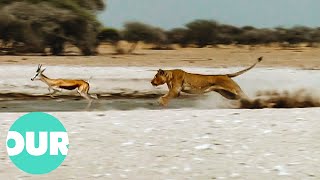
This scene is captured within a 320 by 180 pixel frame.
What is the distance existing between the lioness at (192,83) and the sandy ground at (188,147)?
8.30 ft

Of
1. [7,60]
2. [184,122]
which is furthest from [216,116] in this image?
[7,60]

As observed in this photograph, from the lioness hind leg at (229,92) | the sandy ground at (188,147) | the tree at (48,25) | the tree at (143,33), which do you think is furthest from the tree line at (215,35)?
the sandy ground at (188,147)

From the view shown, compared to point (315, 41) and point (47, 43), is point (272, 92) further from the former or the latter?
point (315, 41)

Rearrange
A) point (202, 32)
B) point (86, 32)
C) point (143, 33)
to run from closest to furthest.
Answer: point (86, 32) < point (143, 33) < point (202, 32)

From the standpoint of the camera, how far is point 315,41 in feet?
168

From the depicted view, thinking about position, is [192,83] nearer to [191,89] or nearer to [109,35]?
[191,89]

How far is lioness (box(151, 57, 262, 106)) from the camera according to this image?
43.9 ft

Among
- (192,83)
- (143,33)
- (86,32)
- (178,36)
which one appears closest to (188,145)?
(192,83)

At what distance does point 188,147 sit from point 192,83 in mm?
5054

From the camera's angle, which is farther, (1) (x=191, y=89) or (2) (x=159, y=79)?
(1) (x=191, y=89)

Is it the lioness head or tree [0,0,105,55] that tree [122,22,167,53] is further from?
the lioness head

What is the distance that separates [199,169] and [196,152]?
0.59 metres

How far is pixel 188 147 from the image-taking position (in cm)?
872

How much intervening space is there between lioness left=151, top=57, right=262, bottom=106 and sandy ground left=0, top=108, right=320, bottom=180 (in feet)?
8.30
